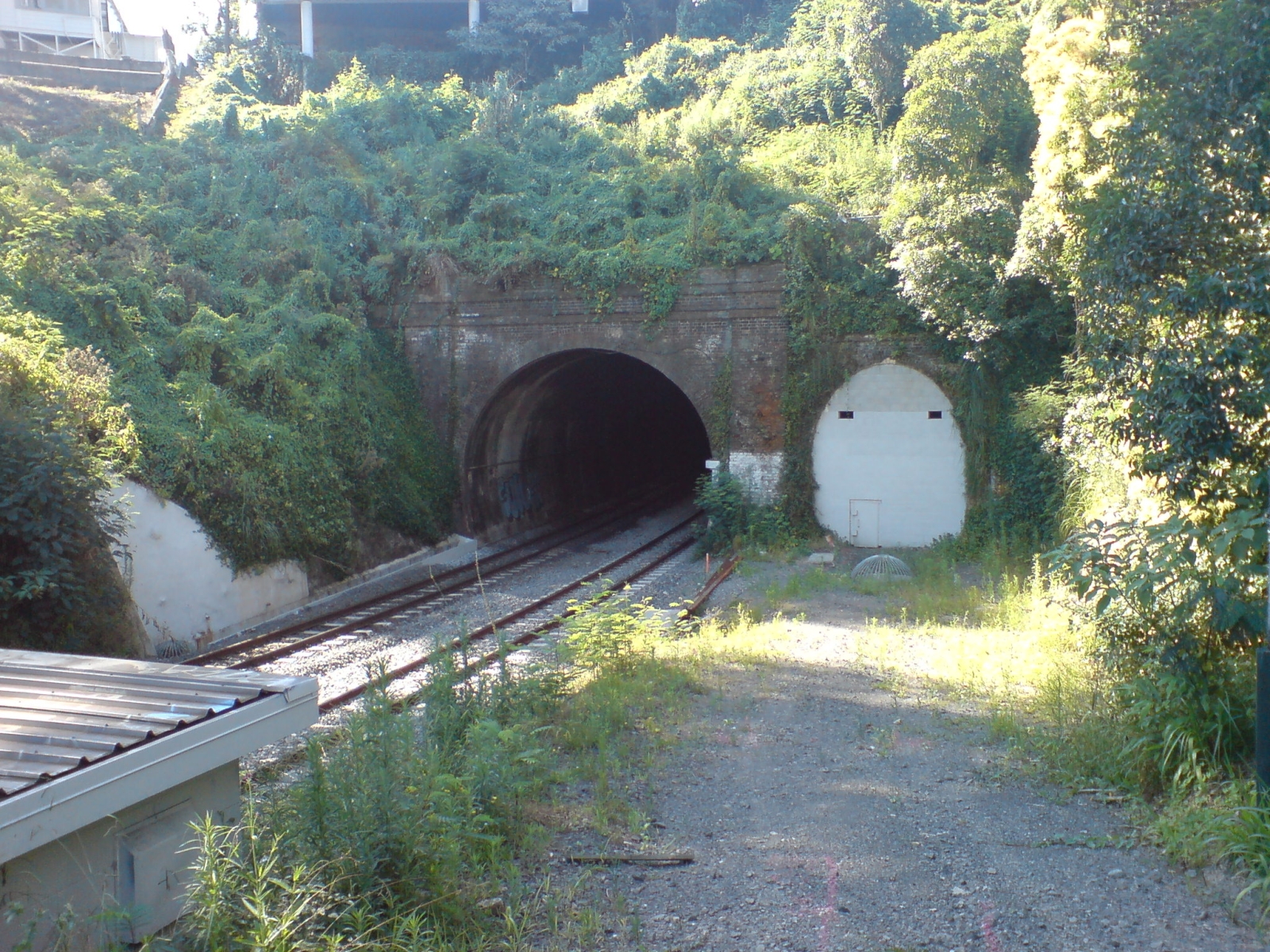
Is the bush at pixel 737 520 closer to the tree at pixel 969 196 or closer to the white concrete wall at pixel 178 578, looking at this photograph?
the tree at pixel 969 196

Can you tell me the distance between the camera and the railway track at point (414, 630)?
8633 millimetres

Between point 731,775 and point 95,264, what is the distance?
508 inches

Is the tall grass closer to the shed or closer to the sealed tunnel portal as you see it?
the shed

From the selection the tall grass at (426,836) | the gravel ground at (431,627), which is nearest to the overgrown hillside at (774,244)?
the gravel ground at (431,627)

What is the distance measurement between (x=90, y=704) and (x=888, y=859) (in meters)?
3.94

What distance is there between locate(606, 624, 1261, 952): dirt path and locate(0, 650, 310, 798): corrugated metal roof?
218 centimetres

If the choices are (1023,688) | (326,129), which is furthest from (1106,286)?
(326,129)

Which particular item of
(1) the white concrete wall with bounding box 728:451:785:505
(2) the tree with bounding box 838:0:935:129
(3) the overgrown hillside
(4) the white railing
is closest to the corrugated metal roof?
(3) the overgrown hillside

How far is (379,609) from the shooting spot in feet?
39.6

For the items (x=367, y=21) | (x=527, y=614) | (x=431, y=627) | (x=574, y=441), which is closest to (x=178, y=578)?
(x=431, y=627)

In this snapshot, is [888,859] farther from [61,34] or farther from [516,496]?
[61,34]

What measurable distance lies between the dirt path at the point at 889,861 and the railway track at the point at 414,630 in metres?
2.12

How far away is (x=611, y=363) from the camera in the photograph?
843 inches

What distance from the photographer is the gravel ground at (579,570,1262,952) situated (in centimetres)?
393
